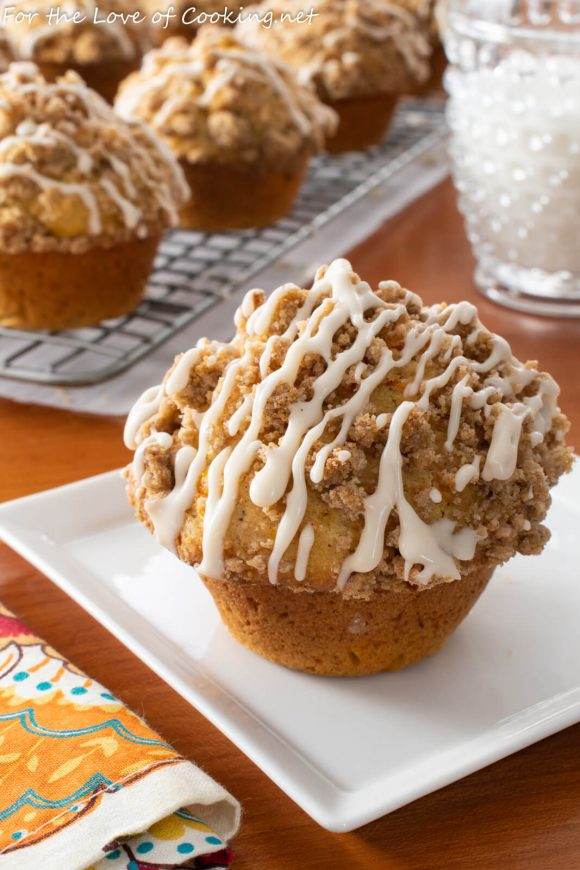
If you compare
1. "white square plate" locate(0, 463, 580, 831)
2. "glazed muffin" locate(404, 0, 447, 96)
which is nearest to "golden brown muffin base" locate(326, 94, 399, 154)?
"glazed muffin" locate(404, 0, 447, 96)

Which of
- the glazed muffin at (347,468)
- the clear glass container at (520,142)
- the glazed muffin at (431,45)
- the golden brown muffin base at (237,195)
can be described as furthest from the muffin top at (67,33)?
the glazed muffin at (347,468)

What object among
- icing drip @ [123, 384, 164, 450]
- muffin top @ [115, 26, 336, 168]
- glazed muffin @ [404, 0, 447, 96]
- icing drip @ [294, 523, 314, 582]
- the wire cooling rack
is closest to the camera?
icing drip @ [294, 523, 314, 582]

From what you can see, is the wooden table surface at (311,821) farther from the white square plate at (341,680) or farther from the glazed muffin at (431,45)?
the glazed muffin at (431,45)

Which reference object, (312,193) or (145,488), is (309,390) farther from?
(312,193)

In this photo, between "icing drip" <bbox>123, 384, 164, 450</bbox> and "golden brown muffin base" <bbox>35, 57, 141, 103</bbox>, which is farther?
"golden brown muffin base" <bbox>35, 57, 141, 103</bbox>

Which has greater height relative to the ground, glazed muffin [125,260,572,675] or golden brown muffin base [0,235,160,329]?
glazed muffin [125,260,572,675]

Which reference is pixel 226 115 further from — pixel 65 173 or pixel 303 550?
pixel 303 550

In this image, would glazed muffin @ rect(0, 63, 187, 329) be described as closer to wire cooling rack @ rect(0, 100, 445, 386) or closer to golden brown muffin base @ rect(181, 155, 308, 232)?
wire cooling rack @ rect(0, 100, 445, 386)

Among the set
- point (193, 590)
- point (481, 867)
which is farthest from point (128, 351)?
point (481, 867)

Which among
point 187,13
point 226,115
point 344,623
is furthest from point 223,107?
point 344,623
